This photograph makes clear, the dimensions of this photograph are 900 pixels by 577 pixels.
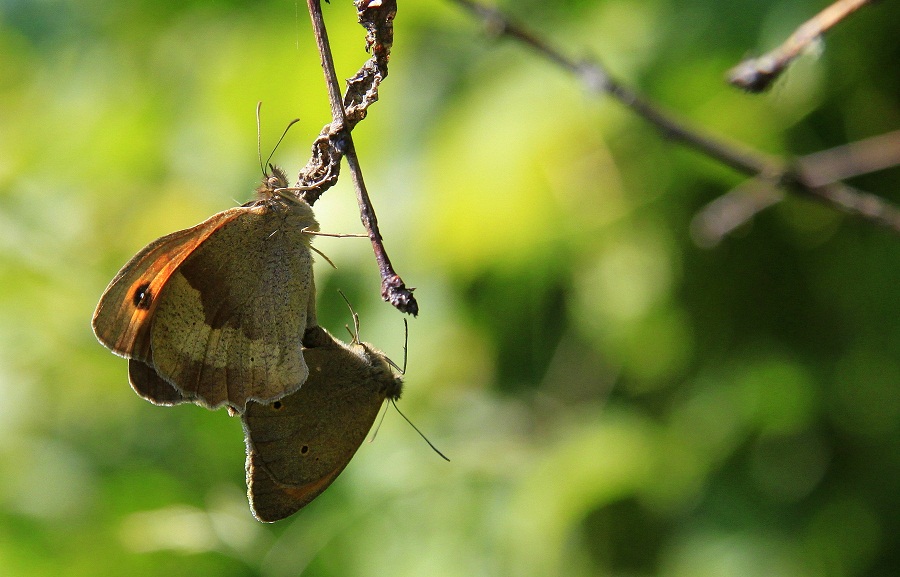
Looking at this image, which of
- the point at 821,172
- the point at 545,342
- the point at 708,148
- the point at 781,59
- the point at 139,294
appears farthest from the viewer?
the point at 545,342

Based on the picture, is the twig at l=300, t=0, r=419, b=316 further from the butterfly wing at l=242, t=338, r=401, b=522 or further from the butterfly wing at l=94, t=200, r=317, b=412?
the butterfly wing at l=242, t=338, r=401, b=522

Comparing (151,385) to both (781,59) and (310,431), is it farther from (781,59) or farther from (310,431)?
(781,59)

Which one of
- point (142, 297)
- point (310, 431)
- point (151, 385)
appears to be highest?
point (142, 297)

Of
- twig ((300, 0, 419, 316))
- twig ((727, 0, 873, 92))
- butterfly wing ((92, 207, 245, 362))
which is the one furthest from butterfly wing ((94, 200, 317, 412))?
twig ((727, 0, 873, 92))

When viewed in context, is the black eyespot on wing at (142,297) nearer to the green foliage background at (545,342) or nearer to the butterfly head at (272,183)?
the butterfly head at (272,183)

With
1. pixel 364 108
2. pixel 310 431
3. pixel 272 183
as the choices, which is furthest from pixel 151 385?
pixel 364 108

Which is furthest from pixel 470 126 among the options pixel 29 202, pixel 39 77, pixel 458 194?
pixel 39 77

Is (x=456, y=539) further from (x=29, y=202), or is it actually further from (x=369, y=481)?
(x=29, y=202)
